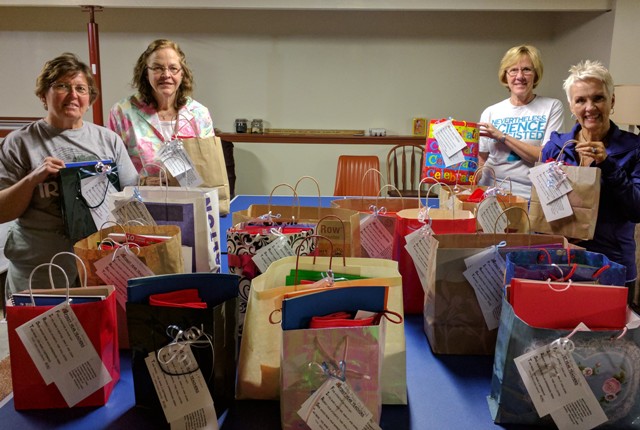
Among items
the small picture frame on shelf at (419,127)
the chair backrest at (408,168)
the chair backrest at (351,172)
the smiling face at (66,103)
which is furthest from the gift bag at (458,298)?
the small picture frame on shelf at (419,127)

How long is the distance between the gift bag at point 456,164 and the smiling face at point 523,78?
663mm

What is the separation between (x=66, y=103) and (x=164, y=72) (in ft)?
1.64

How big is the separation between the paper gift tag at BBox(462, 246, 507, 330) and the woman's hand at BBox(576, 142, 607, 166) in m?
0.69

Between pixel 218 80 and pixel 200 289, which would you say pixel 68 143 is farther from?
pixel 218 80

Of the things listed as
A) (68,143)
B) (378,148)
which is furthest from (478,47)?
(68,143)

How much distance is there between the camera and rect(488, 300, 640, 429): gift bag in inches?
36.9

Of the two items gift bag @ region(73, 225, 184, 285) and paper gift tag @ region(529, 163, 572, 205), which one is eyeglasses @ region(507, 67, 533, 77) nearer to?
paper gift tag @ region(529, 163, 572, 205)

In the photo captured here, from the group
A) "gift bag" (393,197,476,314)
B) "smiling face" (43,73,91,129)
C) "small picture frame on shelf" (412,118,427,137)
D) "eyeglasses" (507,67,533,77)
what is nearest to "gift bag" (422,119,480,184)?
"gift bag" (393,197,476,314)

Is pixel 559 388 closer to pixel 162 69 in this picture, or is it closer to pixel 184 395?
pixel 184 395

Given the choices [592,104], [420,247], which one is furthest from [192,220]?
[592,104]

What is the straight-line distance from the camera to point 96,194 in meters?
1.59

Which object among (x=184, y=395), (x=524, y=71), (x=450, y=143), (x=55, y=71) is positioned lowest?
(x=184, y=395)

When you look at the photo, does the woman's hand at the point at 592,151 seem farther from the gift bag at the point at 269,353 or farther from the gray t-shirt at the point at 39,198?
the gray t-shirt at the point at 39,198

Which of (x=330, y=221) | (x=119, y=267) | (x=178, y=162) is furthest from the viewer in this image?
(x=178, y=162)
